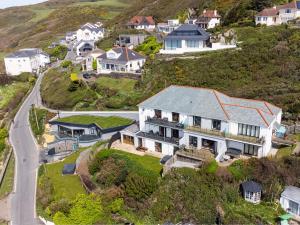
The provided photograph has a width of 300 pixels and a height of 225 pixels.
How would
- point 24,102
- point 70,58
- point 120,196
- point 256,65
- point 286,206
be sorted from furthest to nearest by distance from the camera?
point 70,58 → point 24,102 → point 256,65 → point 120,196 → point 286,206

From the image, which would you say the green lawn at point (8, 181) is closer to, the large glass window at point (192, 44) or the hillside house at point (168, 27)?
the large glass window at point (192, 44)

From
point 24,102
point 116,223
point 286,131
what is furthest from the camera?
point 24,102

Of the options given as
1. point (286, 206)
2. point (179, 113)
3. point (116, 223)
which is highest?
point (179, 113)

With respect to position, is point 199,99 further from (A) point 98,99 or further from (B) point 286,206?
(A) point 98,99

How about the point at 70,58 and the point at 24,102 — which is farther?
the point at 70,58

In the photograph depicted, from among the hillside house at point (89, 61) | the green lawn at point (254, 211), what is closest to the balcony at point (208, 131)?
the green lawn at point (254, 211)

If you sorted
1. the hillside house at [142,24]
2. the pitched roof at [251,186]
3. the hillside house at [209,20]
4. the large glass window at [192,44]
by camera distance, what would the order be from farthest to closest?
the hillside house at [142,24], the hillside house at [209,20], the large glass window at [192,44], the pitched roof at [251,186]

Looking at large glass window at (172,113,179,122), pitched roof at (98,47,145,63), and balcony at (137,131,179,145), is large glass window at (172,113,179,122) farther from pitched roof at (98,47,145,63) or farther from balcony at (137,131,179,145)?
pitched roof at (98,47,145,63)

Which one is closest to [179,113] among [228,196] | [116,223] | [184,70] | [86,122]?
[228,196]
